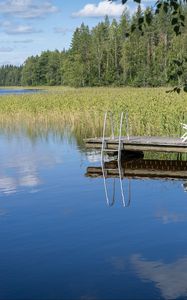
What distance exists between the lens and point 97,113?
3475 cm

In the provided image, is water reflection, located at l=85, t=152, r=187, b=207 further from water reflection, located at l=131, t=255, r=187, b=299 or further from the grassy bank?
water reflection, located at l=131, t=255, r=187, b=299

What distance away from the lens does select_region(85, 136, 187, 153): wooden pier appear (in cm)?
2053

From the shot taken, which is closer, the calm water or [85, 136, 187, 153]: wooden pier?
the calm water

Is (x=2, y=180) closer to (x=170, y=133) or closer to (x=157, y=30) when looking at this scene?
(x=170, y=133)

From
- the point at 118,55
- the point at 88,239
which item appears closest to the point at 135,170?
the point at 88,239

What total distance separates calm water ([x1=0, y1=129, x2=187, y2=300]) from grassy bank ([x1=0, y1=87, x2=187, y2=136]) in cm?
804

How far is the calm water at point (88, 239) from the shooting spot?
8.73 metres

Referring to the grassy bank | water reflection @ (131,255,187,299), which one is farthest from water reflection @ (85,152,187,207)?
water reflection @ (131,255,187,299)

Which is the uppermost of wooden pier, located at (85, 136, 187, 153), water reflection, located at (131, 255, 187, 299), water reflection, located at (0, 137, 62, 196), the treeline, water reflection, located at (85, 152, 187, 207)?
the treeline

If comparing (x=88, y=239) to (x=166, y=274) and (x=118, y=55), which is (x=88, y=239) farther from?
(x=118, y=55)

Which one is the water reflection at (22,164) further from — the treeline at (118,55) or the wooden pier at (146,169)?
the treeline at (118,55)

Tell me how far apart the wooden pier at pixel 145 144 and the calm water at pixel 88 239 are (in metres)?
2.89

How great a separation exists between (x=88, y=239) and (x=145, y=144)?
10.3 m

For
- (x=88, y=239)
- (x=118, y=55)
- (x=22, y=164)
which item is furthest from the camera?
(x=118, y=55)
